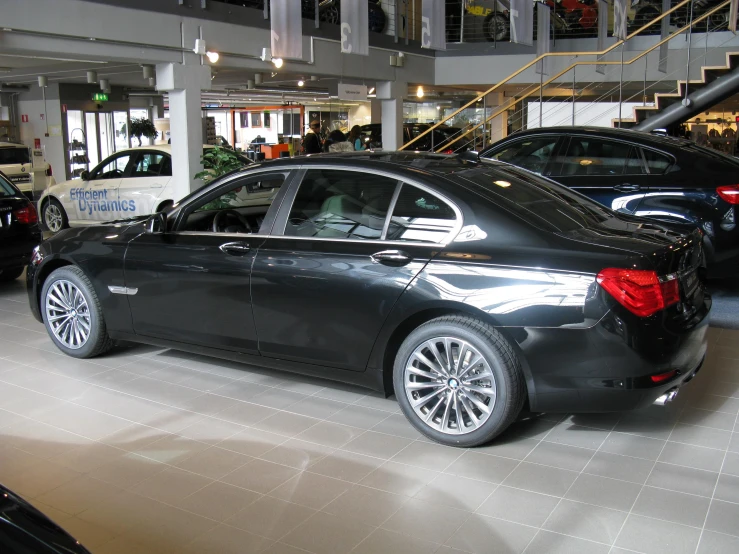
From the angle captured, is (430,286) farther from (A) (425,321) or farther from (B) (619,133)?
(B) (619,133)

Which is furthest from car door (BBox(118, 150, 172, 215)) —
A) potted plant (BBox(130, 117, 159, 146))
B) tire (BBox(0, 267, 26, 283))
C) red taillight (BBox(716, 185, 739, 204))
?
potted plant (BBox(130, 117, 159, 146))

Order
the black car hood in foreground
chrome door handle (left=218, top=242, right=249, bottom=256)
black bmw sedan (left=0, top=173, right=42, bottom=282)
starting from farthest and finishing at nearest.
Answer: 1. black bmw sedan (left=0, top=173, right=42, bottom=282)
2. chrome door handle (left=218, top=242, right=249, bottom=256)
3. the black car hood in foreground

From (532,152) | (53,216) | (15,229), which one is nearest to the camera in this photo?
(532,152)

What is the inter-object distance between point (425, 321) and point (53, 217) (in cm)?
1065

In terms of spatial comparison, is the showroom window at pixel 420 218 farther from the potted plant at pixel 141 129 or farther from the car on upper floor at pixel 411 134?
the potted plant at pixel 141 129

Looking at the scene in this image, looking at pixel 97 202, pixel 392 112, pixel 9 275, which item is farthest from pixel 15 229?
pixel 392 112

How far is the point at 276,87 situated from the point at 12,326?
15.2 meters

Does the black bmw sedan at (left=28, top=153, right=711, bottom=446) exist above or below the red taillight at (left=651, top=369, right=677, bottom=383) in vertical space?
above

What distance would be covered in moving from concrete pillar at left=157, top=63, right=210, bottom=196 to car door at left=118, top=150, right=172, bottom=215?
0.24m

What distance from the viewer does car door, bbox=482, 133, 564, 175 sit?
757 centimetres

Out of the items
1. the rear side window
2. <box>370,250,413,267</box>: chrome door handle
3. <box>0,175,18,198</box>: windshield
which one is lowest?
<box>370,250,413,267</box>: chrome door handle

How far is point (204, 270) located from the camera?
189 inches

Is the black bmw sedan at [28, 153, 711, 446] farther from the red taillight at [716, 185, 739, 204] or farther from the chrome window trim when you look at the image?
the red taillight at [716, 185, 739, 204]

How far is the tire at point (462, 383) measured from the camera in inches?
151
